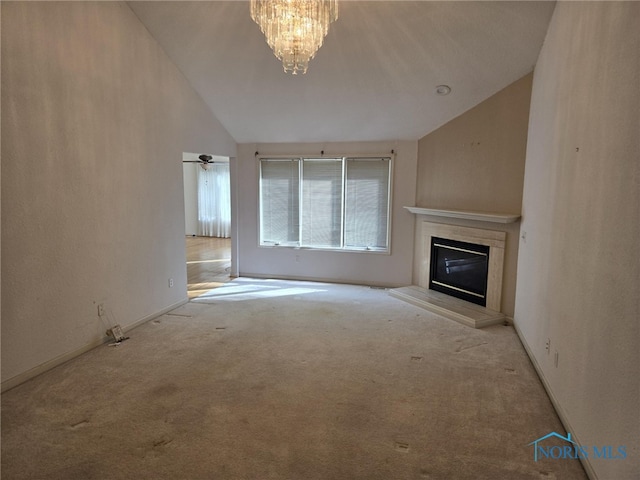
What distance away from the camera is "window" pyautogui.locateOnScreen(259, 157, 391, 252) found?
6086mm

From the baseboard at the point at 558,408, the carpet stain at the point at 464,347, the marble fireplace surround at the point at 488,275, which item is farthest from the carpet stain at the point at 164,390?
the marble fireplace surround at the point at 488,275

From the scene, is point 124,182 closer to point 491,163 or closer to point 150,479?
point 150,479

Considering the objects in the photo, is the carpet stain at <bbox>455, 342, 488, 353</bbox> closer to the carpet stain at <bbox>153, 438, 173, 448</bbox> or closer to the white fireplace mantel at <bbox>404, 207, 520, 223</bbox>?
the white fireplace mantel at <bbox>404, 207, 520, 223</bbox>

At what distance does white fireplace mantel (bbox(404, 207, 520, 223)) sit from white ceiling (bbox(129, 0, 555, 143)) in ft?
3.74

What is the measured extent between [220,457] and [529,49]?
4.39 metres

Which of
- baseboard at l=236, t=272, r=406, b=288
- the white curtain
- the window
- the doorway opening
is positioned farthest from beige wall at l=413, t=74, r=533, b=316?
the white curtain

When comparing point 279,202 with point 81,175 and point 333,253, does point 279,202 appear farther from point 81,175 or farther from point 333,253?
point 81,175

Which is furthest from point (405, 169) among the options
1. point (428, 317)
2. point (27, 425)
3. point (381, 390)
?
point (27, 425)

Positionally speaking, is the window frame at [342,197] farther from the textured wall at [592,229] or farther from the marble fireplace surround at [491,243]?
the textured wall at [592,229]

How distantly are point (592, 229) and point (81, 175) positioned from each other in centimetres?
384

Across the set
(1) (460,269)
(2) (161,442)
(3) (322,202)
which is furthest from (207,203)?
(2) (161,442)

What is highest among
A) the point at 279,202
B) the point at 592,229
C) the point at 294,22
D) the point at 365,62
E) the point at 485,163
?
the point at 365,62

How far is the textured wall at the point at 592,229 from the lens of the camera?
69.0 inches

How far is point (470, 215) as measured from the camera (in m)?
4.72
